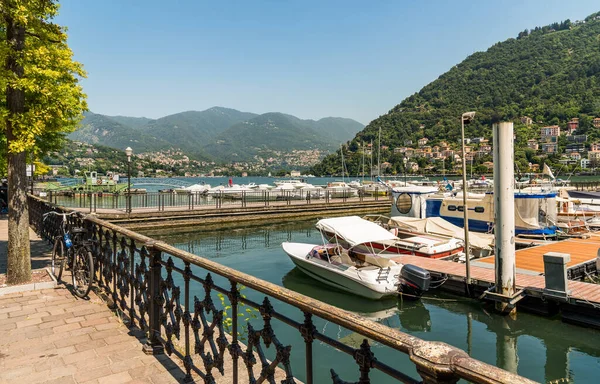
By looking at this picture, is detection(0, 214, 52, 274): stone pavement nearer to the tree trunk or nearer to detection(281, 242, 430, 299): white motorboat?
the tree trunk

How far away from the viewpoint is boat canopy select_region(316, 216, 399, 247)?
1173 cm

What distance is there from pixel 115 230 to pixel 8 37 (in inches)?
172

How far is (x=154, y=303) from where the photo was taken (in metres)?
3.95

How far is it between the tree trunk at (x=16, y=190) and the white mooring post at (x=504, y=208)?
33.6ft

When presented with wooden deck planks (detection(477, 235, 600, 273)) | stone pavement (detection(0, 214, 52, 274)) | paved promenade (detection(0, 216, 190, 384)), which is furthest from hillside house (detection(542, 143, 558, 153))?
paved promenade (detection(0, 216, 190, 384))

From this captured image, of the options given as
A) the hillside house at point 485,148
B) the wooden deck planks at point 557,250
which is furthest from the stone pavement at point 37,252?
the hillside house at point 485,148

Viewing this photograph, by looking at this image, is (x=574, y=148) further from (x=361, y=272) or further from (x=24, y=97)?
(x=24, y=97)

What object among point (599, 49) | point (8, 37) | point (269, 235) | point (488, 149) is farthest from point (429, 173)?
point (8, 37)

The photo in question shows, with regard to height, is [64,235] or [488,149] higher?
[488,149]

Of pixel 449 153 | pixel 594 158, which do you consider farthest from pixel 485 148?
pixel 594 158

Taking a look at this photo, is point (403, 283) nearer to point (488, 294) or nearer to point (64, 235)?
point (488, 294)

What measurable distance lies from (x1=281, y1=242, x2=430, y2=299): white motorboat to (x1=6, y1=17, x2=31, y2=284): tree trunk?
8.05 metres

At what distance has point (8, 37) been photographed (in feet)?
20.9

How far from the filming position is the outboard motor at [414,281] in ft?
34.8
